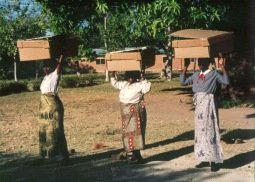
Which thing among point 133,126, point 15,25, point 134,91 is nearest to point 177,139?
point 133,126

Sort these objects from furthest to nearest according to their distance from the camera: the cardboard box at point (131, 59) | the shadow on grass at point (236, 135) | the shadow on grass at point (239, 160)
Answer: the shadow on grass at point (236, 135), the cardboard box at point (131, 59), the shadow on grass at point (239, 160)

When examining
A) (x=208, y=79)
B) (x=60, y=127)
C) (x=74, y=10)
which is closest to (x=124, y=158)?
(x=60, y=127)

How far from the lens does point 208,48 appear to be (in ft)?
23.9

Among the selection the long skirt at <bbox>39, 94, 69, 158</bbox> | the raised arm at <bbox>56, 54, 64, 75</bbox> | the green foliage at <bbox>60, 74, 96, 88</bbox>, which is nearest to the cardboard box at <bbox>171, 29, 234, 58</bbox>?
the raised arm at <bbox>56, 54, 64, 75</bbox>

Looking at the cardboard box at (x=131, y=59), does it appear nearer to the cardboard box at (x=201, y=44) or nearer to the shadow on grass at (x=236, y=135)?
the cardboard box at (x=201, y=44)

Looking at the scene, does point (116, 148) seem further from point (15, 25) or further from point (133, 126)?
point (15, 25)

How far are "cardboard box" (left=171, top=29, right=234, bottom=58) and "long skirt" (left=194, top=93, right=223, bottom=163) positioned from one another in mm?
586

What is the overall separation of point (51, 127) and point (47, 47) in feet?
3.96

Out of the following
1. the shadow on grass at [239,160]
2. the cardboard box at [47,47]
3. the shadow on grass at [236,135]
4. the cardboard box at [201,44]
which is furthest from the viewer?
the shadow on grass at [236,135]

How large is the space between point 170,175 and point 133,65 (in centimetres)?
175

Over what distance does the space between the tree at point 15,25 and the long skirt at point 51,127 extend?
2729 centimetres

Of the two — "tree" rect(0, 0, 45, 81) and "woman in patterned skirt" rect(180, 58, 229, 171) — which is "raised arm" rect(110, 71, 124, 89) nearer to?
"woman in patterned skirt" rect(180, 58, 229, 171)

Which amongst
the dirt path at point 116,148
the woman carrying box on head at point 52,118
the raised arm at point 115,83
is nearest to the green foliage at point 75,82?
the dirt path at point 116,148

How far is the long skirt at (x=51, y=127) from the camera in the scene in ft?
26.7
